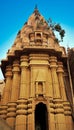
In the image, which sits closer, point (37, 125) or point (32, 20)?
point (37, 125)

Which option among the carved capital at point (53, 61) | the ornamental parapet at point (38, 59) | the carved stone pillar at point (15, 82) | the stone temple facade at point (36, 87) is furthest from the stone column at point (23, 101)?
the carved capital at point (53, 61)

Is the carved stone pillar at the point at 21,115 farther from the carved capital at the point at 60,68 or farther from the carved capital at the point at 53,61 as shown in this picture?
the carved capital at the point at 60,68

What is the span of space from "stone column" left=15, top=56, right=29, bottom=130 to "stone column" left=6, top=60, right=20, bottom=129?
2.54 feet

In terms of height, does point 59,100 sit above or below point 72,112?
above

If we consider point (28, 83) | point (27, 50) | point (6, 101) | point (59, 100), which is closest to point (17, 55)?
point (27, 50)

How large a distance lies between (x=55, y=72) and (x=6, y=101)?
6.02 meters

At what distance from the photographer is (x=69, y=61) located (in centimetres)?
2339

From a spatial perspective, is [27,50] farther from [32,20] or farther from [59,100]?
[32,20]

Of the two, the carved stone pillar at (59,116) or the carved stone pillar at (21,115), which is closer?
the carved stone pillar at (21,115)

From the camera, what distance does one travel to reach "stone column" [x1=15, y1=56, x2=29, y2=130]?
1712 cm

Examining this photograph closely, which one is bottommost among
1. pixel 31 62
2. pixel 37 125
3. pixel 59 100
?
pixel 37 125

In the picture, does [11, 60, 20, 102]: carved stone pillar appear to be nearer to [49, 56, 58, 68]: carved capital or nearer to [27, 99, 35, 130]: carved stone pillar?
[27, 99, 35, 130]: carved stone pillar

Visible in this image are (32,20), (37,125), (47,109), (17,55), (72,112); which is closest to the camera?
(47,109)

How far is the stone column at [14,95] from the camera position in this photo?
1800cm
